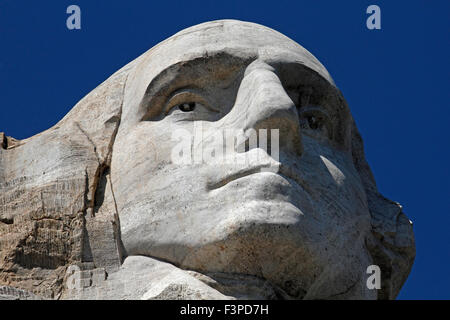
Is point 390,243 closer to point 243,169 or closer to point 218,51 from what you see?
point 243,169

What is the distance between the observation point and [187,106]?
43.4ft

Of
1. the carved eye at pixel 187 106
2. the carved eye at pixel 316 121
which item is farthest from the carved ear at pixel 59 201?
the carved eye at pixel 316 121

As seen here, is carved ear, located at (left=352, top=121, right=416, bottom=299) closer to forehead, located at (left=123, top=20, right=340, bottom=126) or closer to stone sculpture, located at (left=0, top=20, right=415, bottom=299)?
stone sculpture, located at (left=0, top=20, right=415, bottom=299)

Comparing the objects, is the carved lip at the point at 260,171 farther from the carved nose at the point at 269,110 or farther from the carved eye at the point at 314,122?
the carved eye at the point at 314,122

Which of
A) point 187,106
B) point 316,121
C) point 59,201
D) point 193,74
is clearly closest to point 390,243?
point 316,121

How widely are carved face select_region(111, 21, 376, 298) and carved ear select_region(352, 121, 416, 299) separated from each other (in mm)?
353

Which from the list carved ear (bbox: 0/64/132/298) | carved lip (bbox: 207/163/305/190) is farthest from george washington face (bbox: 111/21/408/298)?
carved ear (bbox: 0/64/132/298)

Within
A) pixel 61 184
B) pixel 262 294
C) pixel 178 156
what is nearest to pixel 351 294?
pixel 262 294

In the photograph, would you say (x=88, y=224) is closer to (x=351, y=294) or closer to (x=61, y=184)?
(x=61, y=184)

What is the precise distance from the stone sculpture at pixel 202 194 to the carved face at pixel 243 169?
0.01m

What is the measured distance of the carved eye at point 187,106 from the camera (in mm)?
13227

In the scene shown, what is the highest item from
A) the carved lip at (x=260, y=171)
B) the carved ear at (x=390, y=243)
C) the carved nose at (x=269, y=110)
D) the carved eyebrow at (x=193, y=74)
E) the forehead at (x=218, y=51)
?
the forehead at (x=218, y=51)

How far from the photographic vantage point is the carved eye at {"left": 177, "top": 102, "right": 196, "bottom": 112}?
13.2m

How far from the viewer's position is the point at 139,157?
13055 millimetres
